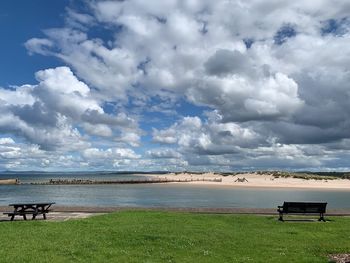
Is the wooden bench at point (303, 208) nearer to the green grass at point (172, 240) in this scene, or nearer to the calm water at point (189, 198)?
the green grass at point (172, 240)

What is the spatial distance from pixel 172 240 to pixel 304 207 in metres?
10.5

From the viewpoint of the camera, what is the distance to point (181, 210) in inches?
1162

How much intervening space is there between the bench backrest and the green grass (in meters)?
1.34

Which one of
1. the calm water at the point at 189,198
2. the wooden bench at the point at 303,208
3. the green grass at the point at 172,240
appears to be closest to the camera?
the green grass at the point at 172,240

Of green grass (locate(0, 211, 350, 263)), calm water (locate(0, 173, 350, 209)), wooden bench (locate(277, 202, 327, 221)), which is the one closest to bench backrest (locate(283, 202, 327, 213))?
wooden bench (locate(277, 202, 327, 221))

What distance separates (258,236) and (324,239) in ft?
7.91

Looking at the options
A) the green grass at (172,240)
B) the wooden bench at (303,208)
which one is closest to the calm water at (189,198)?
the wooden bench at (303,208)

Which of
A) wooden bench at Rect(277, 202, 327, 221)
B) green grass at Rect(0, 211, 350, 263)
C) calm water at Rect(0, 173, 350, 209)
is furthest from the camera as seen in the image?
calm water at Rect(0, 173, 350, 209)

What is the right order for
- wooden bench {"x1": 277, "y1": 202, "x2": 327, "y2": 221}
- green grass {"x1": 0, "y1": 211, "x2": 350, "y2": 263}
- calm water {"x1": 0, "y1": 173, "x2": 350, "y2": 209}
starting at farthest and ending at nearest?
calm water {"x1": 0, "y1": 173, "x2": 350, "y2": 209}
wooden bench {"x1": 277, "y1": 202, "x2": 327, "y2": 221}
green grass {"x1": 0, "y1": 211, "x2": 350, "y2": 263}

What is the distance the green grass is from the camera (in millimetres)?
13656

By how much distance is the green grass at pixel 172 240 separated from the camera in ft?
44.8

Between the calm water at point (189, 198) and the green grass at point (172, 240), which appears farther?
the calm water at point (189, 198)

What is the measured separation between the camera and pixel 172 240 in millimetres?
16438

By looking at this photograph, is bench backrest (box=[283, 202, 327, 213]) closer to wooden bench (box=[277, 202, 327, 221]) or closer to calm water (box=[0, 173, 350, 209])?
wooden bench (box=[277, 202, 327, 221])
